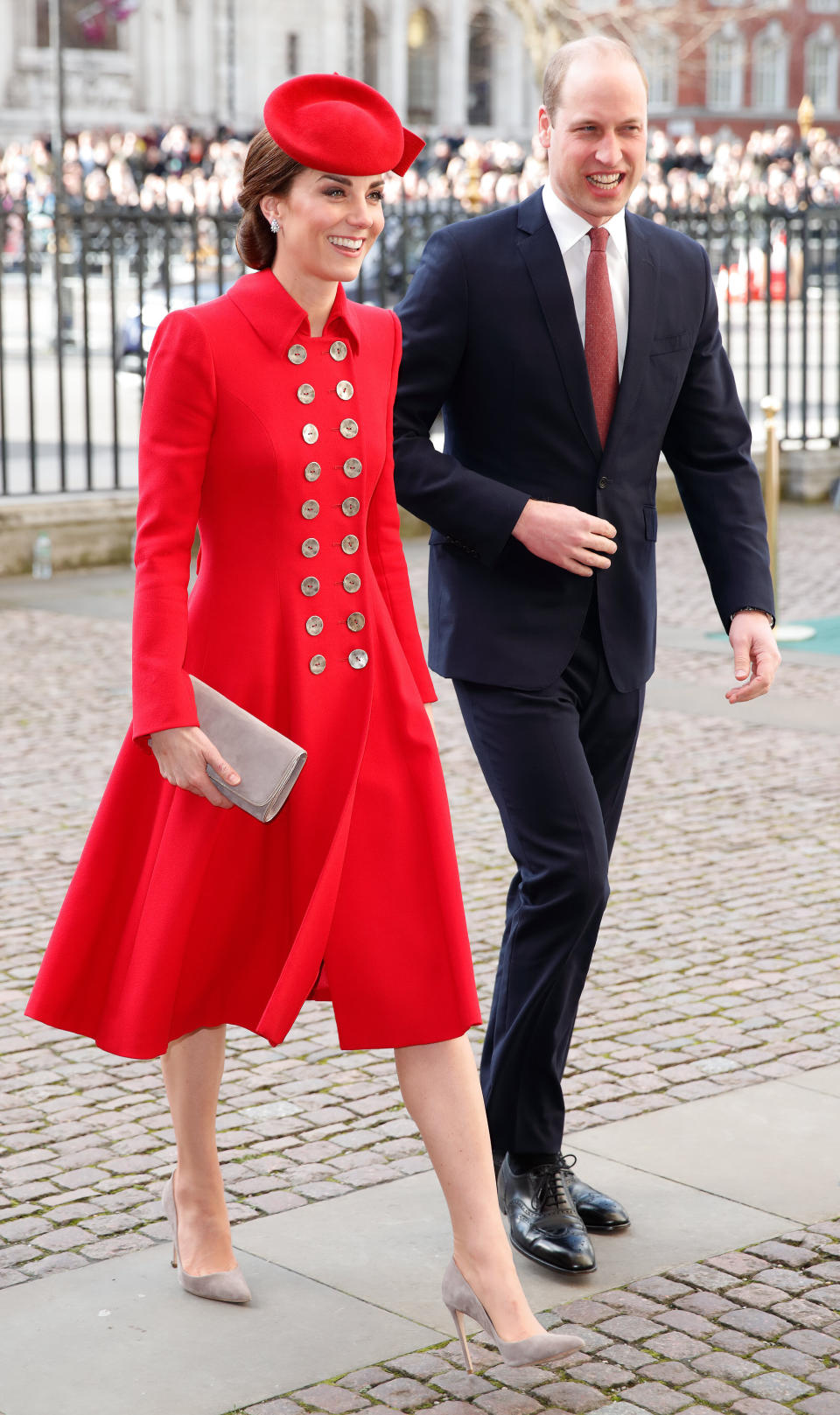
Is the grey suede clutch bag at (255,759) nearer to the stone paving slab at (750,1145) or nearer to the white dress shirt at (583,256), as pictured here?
the white dress shirt at (583,256)

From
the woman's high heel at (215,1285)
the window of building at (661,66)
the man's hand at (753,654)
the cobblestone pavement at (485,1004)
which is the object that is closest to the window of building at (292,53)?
the window of building at (661,66)

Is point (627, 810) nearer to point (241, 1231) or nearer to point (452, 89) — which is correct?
point (241, 1231)

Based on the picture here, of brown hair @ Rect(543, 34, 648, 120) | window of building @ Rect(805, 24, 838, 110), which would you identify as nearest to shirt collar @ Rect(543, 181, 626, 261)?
brown hair @ Rect(543, 34, 648, 120)

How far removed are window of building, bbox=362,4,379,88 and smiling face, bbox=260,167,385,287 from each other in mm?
72105

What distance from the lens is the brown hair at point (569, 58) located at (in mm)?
3195

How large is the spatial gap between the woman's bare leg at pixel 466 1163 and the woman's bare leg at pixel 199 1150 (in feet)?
1.04

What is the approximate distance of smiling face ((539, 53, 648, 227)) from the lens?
3.16 meters

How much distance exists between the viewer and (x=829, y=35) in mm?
73125

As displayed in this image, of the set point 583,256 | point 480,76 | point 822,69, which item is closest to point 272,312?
point 583,256

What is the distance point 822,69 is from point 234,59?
22.5 meters

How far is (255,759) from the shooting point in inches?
111

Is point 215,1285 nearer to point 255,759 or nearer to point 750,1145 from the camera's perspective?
point 255,759

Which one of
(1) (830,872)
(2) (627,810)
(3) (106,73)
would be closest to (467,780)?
(2) (627,810)

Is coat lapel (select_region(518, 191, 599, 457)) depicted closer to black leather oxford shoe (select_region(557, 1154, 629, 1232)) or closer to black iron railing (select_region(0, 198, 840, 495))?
black leather oxford shoe (select_region(557, 1154, 629, 1232))
